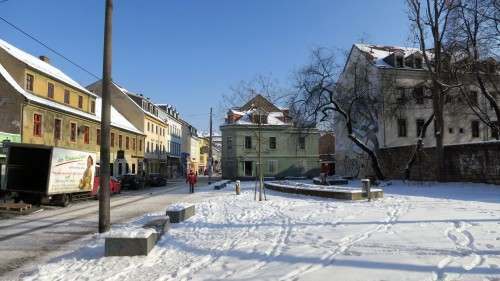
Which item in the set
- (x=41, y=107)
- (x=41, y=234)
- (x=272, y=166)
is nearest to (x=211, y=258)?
(x=41, y=234)

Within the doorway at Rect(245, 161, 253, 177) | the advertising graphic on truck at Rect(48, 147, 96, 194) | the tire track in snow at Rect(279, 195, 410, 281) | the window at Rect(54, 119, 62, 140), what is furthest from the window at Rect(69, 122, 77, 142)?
the tire track in snow at Rect(279, 195, 410, 281)

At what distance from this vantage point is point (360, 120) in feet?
140

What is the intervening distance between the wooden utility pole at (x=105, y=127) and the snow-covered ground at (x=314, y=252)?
2.53 ft

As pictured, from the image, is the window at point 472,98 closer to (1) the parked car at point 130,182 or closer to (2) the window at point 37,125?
(1) the parked car at point 130,182

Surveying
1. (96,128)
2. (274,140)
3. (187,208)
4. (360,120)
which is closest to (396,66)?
(360,120)

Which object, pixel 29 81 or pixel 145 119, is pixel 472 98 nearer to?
pixel 29 81

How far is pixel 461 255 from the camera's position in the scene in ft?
26.4

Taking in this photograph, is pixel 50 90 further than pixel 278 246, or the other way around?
pixel 50 90

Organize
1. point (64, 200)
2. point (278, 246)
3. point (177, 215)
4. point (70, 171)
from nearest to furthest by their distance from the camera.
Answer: point (278, 246)
point (177, 215)
point (64, 200)
point (70, 171)

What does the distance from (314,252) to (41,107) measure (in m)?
32.0

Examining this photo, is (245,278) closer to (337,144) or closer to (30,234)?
(30,234)

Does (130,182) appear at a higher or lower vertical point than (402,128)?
lower

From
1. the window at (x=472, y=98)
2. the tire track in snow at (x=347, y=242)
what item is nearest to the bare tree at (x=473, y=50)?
the window at (x=472, y=98)

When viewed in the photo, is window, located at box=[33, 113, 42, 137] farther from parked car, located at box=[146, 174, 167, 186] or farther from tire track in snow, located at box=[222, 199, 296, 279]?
tire track in snow, located at box=[222, 199, 296, 279]
